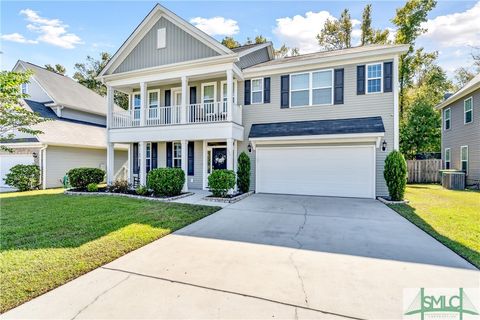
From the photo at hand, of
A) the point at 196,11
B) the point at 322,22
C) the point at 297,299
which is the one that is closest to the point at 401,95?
the point at 322,22

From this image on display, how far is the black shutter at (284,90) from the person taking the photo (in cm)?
1193

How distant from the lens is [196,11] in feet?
39.3

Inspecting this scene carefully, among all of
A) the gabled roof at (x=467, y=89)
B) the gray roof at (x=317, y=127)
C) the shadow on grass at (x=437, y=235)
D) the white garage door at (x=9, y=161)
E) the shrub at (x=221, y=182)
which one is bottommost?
the shadow on grass at (x=437, y=235)

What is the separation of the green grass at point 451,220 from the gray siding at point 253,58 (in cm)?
950

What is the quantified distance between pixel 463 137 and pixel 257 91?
1364cm

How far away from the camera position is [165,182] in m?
10.5

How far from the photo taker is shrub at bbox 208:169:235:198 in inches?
397

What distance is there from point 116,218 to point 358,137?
9.41 m

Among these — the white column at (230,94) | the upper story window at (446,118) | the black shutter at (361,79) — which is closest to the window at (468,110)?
the upper story window at (446,118)

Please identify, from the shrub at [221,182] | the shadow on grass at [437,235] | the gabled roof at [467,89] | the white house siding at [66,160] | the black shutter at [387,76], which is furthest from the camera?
the white house siding at [66,160]

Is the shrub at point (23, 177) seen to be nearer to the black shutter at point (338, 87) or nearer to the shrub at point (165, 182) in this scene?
the shrub at point (165, 182)

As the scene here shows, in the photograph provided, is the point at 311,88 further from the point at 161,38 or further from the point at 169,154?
the point at 169,154

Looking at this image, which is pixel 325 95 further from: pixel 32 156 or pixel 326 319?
pixel 32 156

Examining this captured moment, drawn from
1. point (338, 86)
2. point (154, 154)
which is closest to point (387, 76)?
point (338, 86)
